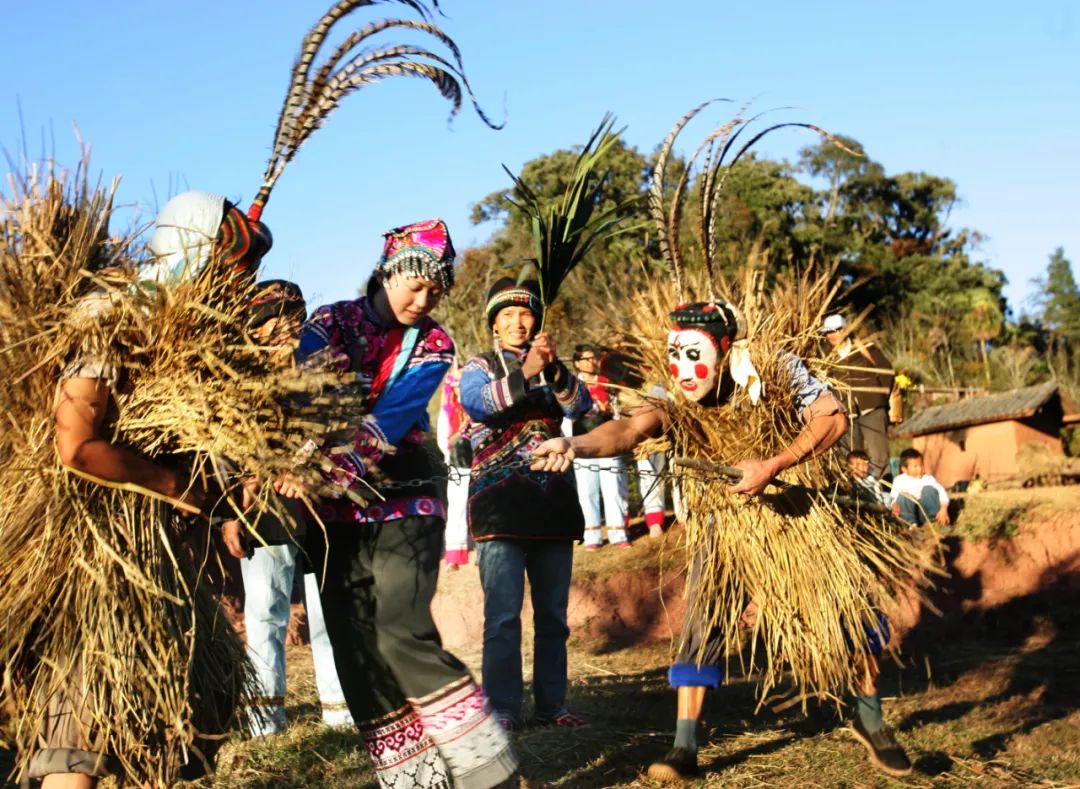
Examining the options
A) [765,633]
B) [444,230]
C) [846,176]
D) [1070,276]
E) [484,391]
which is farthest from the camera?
[1070,276]

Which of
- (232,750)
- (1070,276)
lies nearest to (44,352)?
(232,750)

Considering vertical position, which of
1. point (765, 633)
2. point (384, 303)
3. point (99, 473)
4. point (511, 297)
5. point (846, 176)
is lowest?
point (765, 633)

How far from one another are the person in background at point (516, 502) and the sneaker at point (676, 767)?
0.82 meters

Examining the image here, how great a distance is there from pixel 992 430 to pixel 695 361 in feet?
36.5

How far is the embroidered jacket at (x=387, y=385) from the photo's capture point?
3570 mm

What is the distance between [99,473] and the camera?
9.78ft

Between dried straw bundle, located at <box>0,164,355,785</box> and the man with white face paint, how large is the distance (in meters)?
1.50

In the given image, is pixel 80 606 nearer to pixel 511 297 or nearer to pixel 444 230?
pixel 444 230

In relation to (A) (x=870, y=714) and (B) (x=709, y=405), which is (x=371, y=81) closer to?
(B) (x=709, y=405)

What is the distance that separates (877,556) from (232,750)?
2.58m

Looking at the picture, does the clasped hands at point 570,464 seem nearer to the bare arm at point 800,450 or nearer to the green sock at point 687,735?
the bare arm at point 800,450

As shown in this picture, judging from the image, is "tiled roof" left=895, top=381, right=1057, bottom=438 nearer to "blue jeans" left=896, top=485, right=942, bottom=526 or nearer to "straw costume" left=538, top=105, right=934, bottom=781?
"blue jeans" left=896, top=485, right=942, bottom=526

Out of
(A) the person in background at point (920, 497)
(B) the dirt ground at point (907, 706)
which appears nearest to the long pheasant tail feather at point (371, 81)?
(B) the dirt ground at point (907, 706)

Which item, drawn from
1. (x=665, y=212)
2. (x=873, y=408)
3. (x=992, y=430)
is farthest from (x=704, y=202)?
(x=992, y=430)
